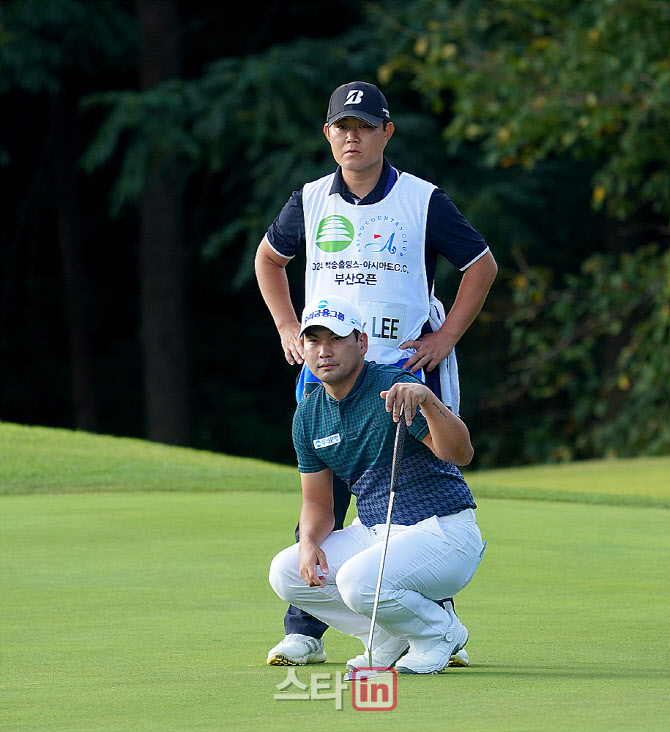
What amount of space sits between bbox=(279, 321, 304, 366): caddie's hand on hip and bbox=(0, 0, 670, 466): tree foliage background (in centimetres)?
968

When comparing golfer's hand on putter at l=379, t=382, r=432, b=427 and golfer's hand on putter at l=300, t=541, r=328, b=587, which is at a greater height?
golfer's hand on putter at l=379, t=382, r=432, b=427

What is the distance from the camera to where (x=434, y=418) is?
3.51m

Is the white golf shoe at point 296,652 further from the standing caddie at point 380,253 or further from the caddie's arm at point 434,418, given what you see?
the caddie's arm at point 434,418

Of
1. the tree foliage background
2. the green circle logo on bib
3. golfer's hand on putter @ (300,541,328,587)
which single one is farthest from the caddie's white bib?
the tree foliage background

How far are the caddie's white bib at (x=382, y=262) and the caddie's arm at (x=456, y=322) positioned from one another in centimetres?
4

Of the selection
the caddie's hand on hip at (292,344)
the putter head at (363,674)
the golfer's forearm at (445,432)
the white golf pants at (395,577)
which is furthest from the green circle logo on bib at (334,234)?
the putter head at (363,674)

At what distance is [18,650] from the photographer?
394 centimetres

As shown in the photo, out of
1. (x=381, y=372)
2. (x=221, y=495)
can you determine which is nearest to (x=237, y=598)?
(x=381, y=372)

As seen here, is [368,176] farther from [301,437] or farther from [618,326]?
[618,326]

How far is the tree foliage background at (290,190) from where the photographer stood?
47.7 ft

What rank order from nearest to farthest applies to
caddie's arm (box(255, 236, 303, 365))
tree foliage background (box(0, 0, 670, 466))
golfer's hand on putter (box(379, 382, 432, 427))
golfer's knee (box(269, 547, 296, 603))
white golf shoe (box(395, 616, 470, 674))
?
golfer's hand on putter (box(379, 382, 432, 427)) < white golf shoe (box(395, 616, 470, 674)) < golfer's knee (box(269, 547, 296, 603)) < caddie's arm (box(255, 236, 303, 365)) < tree foliage background (box(0, 0, 670, 466))

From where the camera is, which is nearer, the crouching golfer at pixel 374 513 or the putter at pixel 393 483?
the putter at pixel 393 483

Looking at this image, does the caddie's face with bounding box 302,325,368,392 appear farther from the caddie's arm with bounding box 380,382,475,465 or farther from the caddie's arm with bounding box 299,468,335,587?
the caddie's arm with bounding box 299,468,335,587

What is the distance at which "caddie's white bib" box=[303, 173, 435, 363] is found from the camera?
397 centimetres
